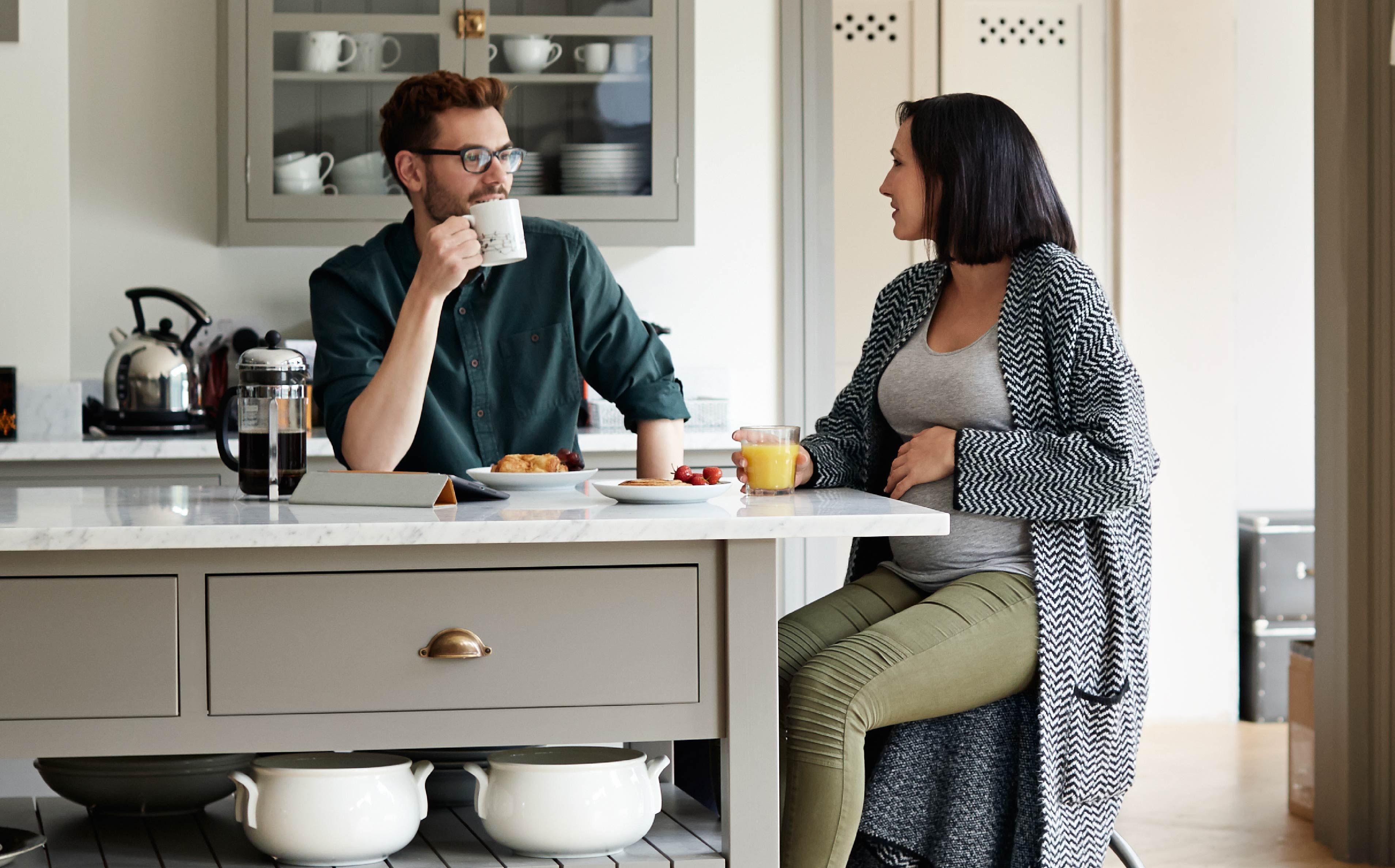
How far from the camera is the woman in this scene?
64.7 inches

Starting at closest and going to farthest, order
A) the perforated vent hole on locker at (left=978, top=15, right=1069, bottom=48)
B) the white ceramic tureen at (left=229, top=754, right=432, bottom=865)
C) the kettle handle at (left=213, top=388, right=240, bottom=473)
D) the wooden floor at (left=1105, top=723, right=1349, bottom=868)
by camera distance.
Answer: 1. the white ceramic tureen at (left=229, top=754, right=432, bottom=865)
2. the kettle handle at (left=213, top=388, right=240, bottom=473)
3. the wooden floor at (left=1105, top=723, right=1349, bottom=868)
4. the perforated vent hole on locker at (left=978, top=15, right=1069, bottom=48)

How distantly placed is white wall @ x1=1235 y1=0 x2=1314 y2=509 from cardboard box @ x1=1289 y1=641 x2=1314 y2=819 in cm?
143

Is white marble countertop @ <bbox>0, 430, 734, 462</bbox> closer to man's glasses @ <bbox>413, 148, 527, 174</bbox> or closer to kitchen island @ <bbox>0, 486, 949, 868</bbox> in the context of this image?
man's glasses @ <bbox>413, 148, 527, 174</bbox>

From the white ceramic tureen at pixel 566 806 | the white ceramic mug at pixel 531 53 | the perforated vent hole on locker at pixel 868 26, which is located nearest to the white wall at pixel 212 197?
the white ceramic mug at pixel 531 53

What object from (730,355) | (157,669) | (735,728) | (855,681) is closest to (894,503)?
(855,681)

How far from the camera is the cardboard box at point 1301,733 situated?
3.36 m

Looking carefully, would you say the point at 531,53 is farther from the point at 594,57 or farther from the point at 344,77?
the point at 344,77

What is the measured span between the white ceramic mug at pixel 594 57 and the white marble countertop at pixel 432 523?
2.09m

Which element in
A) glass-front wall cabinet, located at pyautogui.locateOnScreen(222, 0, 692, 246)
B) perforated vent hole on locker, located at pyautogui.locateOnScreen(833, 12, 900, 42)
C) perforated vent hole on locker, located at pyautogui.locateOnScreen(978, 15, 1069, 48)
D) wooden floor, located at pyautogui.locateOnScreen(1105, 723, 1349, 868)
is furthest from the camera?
perforated vent hole on locker, located at pyautogui.locateOnScreen(978, 15, 1069, 48)

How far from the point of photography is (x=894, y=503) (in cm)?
161

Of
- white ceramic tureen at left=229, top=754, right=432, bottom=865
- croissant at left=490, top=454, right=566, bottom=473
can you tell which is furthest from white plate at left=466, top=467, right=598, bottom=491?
white ceramic tureen at left=229, top=754, right=432, bottom=865

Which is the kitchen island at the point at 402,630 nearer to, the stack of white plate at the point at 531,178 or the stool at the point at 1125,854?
the stool at the point at 1125,854

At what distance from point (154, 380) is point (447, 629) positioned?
2107 millimetres

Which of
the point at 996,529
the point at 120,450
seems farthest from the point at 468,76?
the point at 996,529
